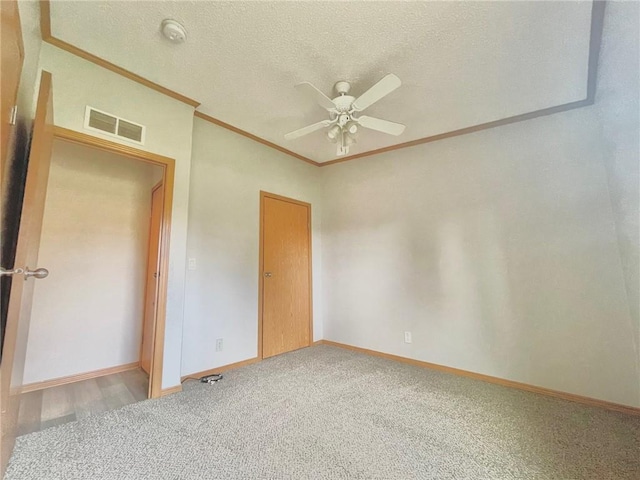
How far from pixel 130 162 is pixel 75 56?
1351 mm

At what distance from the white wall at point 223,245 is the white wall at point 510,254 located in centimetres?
135

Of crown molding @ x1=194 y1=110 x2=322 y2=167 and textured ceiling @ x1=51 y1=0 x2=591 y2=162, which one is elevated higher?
crown molding @ x1=194 y1=110 x2=322 y2=167

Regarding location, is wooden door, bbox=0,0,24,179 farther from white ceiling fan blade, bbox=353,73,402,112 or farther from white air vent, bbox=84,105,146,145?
white ceiling fan blade, bbox=353,73,402,112

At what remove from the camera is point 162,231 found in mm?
2316

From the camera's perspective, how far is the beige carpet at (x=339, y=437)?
1.42m

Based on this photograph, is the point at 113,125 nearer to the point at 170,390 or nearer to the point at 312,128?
the point at 312,128

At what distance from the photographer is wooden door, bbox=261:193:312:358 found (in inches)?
129

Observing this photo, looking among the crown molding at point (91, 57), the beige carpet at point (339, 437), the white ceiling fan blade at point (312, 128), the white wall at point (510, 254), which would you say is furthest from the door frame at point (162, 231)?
the white wall at point (510, 254)

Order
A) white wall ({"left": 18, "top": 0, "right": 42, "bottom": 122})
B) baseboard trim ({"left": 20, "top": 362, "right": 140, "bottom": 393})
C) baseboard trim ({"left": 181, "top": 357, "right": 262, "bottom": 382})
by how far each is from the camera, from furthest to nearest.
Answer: baseboard trim ({"left": 181, "top": 357, "right": 262, "bottom": 382}) < baseboard trim ({"left": 20, "top": 362, "right": 140, "bottom": 393}) < white wall ({"left": 18, "top": 0, "right": 42, "bottom": 122})

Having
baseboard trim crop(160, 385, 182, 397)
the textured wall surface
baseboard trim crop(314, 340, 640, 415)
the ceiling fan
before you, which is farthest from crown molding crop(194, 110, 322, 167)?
the textured wall surface

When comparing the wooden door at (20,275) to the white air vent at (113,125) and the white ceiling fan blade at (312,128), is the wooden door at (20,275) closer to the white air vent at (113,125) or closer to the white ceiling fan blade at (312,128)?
the white air vent at (113,125)

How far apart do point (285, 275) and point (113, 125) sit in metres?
2.26

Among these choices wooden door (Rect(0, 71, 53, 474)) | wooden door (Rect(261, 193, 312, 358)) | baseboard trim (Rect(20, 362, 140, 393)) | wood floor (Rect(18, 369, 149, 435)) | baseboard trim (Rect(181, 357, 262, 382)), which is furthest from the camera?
wooden door (Rect(261, 193, 312, 358))

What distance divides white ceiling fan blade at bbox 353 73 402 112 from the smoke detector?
121 cm
